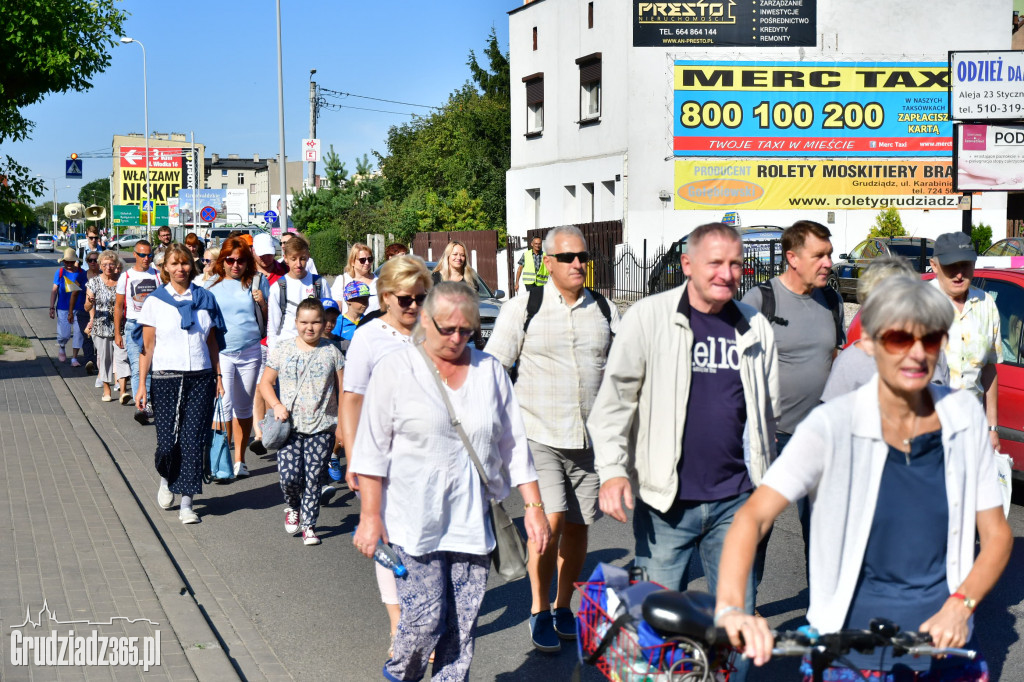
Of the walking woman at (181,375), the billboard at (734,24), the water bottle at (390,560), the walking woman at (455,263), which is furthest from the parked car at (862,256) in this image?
the water bottle at (390,560)

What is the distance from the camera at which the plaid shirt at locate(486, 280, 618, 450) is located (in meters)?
5.23

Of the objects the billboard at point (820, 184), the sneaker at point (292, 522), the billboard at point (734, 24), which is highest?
the billboard at point (734, 24)

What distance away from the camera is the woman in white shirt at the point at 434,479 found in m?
3.95

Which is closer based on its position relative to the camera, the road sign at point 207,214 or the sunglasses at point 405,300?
the sunglasses at point 405,300

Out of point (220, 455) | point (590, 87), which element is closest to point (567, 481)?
point (220, 455)

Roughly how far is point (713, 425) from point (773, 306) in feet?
4.96

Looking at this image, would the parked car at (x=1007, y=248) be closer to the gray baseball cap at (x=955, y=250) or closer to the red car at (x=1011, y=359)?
the red car at (x=1011, y=359)

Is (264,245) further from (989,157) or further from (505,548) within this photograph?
(989,157)

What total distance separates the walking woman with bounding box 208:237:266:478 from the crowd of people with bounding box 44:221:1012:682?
1323 millimetres

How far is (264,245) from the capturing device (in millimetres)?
9953

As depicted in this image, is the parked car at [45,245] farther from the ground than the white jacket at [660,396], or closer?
farther from the ground

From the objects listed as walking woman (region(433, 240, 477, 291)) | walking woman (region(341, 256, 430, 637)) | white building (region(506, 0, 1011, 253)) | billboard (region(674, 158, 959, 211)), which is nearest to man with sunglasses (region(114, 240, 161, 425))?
walking woman (region(433, 240, 477, 291))

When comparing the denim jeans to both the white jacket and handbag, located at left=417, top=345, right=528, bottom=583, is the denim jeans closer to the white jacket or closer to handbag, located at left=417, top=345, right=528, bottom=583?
handbag, located at left=417, top=345, right=528, bottom=583

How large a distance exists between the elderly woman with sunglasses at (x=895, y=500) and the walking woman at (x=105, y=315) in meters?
12.5
